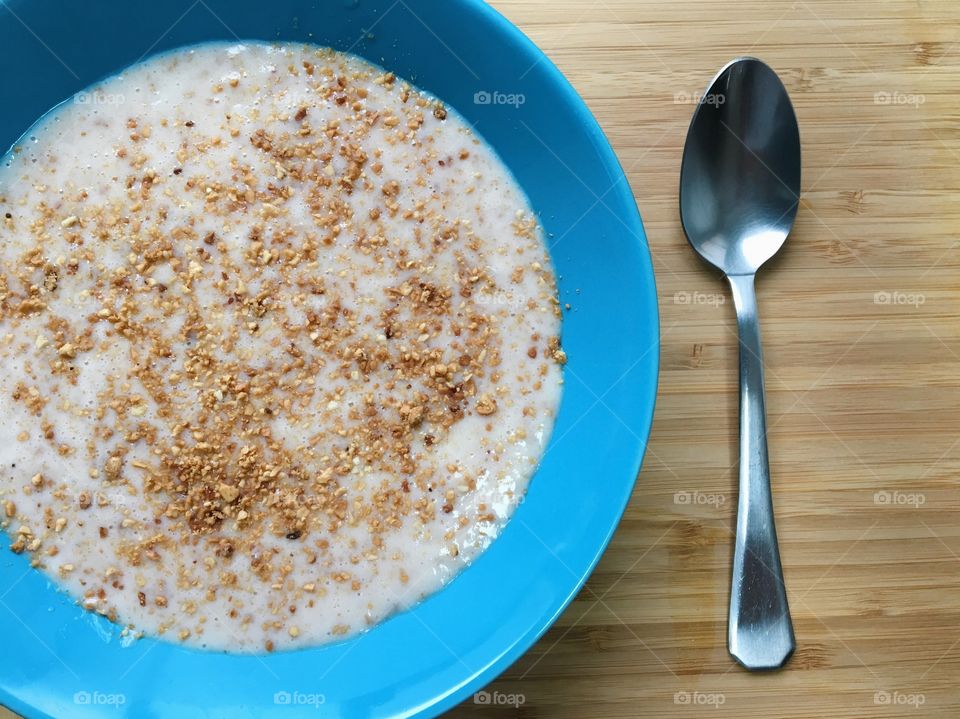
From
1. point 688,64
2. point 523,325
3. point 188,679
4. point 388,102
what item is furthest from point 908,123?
point 188,679

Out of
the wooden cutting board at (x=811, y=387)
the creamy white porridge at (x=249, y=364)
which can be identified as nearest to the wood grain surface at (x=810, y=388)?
the wooden cutting board at (x=811, y=387)

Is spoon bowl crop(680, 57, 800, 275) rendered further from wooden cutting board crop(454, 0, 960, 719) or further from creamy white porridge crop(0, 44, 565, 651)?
creamy white porridge crop(0, 44, 565, 651)

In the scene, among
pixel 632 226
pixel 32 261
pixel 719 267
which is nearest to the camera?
pixel 632 226

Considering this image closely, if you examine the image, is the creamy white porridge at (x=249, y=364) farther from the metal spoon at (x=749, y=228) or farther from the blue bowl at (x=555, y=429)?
the metal spoon at (x=749, y=228)

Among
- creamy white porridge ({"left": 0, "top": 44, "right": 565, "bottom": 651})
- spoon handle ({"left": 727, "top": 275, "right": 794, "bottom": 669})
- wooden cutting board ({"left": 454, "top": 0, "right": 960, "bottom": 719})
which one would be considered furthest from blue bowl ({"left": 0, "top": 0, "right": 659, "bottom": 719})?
spoon handle ({"left": 727, "top": 275, "right": 794, "bottom": 669})

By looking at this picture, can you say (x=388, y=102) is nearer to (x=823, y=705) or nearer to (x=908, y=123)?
(x=908, y=123)

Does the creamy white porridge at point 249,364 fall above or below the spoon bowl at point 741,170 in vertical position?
below

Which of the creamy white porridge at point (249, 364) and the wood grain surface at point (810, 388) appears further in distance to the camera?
the wood grain surface at point (810, 388)
